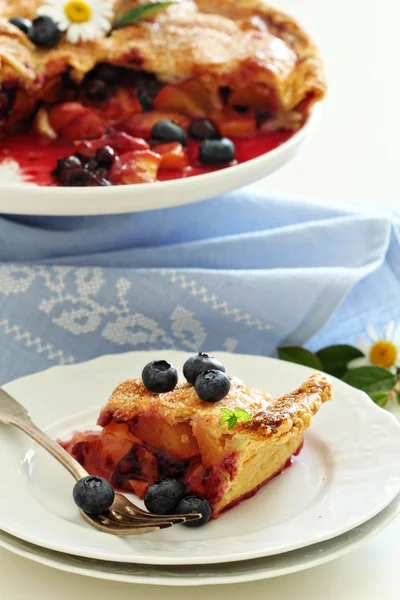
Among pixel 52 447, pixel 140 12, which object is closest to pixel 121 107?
pixel 140 12

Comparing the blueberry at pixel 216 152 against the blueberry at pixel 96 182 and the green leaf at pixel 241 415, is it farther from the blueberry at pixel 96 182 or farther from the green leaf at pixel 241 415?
the green leaf at pixel 241 415

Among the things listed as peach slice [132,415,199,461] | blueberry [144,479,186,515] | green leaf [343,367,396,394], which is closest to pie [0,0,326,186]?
green leaf [343,367,396,394]

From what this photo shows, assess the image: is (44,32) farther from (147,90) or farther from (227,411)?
(227,411)

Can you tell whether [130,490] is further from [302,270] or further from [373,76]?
[373,76]

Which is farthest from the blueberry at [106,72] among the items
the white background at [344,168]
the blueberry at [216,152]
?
the white background at [344,168]

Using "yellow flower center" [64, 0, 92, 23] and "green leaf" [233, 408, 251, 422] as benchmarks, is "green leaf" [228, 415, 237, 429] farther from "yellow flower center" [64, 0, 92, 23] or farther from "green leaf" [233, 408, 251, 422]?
"yellow flower center" [64, 0, 92, 23]

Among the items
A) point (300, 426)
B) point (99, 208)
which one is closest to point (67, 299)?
point (99, 208)
